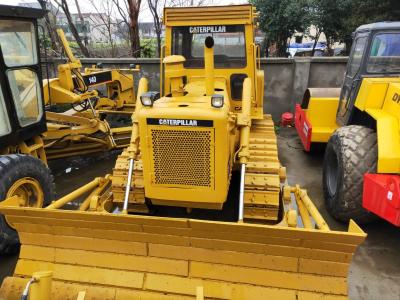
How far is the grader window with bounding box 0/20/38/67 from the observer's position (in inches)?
160

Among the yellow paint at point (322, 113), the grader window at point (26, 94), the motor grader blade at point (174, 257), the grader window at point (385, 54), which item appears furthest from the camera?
the yellow paint at point (322, 113)

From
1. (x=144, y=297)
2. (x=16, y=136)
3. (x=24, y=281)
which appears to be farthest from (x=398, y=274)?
(x=16, y=136)

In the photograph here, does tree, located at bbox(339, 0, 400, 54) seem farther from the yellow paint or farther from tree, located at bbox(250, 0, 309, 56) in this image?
the yellow paint

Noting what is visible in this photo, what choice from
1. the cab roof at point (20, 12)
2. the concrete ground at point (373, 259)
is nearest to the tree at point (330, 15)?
the concrete ground at point (373, 259)

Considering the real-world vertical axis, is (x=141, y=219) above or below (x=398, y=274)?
above

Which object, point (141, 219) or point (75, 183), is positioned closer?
point (141, 219)

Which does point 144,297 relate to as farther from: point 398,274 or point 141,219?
point 398,274

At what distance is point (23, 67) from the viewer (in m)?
4.38

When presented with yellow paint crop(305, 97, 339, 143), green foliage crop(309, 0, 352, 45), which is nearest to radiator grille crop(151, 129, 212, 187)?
yellow paint crop(305, 97, 339, 143)

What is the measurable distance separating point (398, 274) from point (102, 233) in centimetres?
279

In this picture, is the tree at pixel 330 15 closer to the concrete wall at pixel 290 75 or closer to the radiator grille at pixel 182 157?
the concrete wall at pixel 290 75

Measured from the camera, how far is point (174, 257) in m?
2.80

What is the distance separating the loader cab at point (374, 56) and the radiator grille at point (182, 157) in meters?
2.90

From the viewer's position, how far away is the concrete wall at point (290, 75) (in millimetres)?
8359
